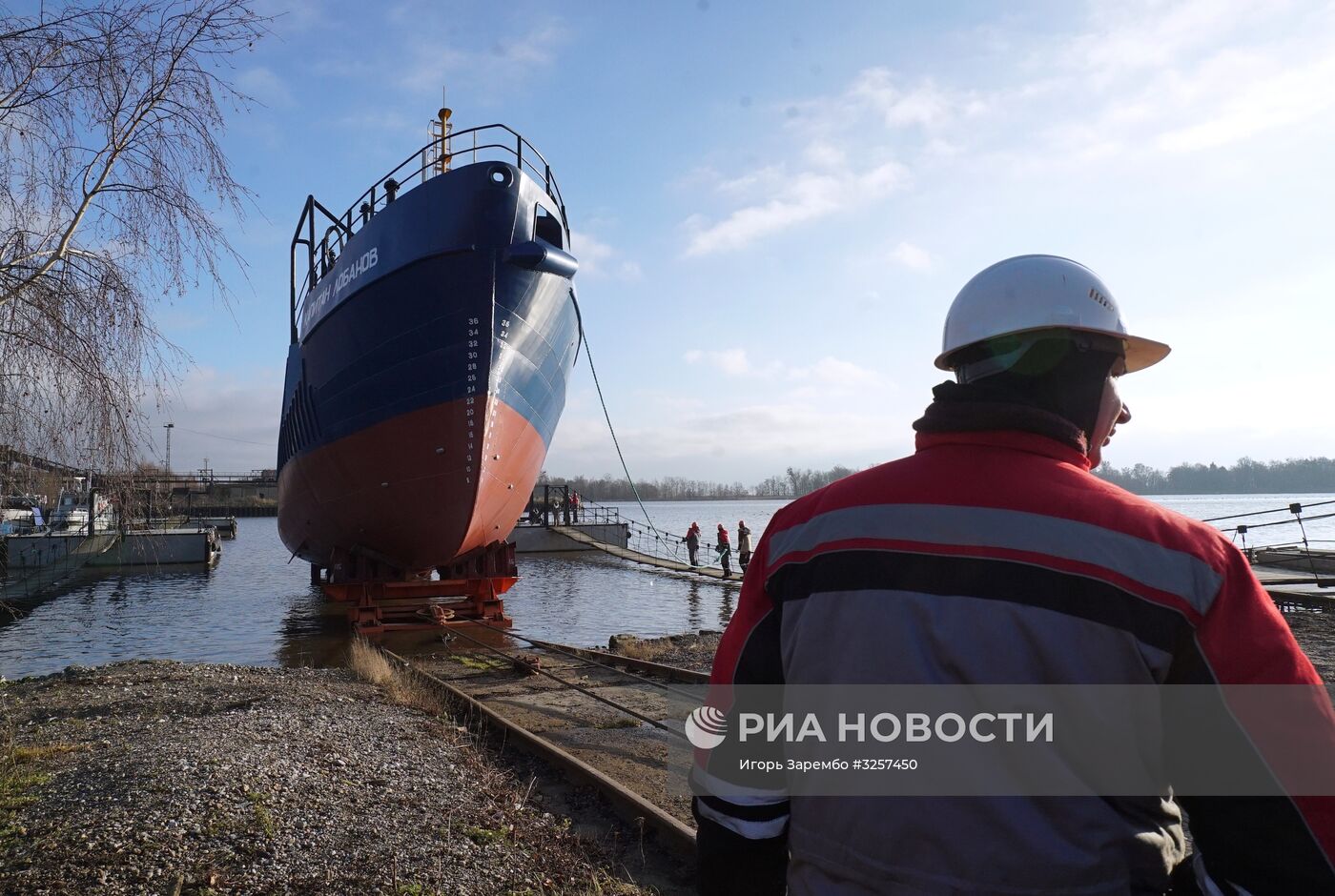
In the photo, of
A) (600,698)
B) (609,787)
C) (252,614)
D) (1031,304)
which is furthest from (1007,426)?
(252,614)

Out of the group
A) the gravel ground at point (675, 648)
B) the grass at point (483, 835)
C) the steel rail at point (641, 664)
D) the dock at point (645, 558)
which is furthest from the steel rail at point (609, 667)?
the dock at point (645, 558)

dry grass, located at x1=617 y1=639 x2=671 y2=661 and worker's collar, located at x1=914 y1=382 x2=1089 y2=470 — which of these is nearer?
worker's collar, located at x1=914 y1=382 x2=1089 y2=470

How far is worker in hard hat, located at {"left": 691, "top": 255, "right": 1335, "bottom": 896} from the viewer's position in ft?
4.36

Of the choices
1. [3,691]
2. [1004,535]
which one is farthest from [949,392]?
[3,691]

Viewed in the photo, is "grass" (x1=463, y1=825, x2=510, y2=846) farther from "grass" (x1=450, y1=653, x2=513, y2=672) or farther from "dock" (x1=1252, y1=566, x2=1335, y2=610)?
"dock" (x1=1252, y1=566, x2=1335, y2=610)

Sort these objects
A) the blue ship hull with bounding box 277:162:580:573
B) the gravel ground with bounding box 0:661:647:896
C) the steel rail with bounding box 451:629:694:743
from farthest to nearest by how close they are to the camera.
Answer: the blue ship hull with bounding box 277:162:580:573 → the steel rail with bounding box 451:629:694:743 → the gravel ground with bounding box 0:661:647:896

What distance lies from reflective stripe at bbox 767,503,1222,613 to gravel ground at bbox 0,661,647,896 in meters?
2.90

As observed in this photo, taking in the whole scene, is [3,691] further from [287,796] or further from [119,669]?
[287,796]

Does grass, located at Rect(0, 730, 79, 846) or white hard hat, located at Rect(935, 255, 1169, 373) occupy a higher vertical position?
white hard hat, located at Rect(935, 255, 1169, 373)

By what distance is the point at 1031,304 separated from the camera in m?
1.75

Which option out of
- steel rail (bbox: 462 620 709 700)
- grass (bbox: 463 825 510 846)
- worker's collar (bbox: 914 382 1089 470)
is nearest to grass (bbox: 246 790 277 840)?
grass (bbox: 463 825 510 846)

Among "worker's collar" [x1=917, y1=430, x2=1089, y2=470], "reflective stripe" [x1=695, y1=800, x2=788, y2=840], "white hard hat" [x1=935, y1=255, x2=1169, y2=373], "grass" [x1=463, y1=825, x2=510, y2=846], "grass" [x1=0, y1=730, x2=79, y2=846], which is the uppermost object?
"white hard hat" [x1=935, y1=255, x2=1169, y2=373]

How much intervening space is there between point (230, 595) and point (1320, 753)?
25.3 m

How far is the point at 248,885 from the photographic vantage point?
347 centimetres
